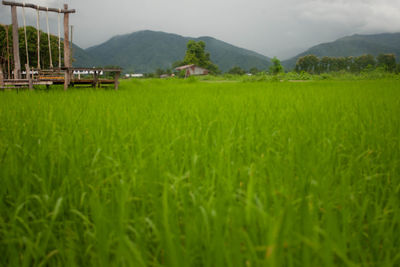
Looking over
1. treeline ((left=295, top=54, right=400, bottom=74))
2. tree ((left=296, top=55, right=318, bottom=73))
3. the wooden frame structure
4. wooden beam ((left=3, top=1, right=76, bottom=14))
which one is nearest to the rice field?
the wooden frame structure

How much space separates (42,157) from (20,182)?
0.57 feet

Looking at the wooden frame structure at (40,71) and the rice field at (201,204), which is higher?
the wooden frame structure at (40,71)

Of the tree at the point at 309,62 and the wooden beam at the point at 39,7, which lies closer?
the wooden beam at the point at 39,7

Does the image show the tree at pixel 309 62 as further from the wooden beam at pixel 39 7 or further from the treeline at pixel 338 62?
the wooden beam at pixel 39 7

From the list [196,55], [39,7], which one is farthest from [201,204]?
[196,55]

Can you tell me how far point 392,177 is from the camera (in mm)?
1242

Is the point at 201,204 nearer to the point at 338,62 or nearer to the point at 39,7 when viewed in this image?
the point at 39,7

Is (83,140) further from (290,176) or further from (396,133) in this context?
(396,133)

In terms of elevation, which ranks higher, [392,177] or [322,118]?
[322,118]

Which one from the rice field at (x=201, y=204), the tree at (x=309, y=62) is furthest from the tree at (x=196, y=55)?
the rice field at (x=201, y=204)

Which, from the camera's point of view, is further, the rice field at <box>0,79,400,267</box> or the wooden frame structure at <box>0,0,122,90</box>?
the wooden frame structure at <box>0,0,122,90</box>

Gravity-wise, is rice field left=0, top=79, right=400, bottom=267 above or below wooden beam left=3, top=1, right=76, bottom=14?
below

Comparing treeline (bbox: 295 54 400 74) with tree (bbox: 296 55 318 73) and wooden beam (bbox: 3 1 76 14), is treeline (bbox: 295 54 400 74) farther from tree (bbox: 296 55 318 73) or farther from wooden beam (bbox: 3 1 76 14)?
wooden beam (bbox: 3 1 76 14)

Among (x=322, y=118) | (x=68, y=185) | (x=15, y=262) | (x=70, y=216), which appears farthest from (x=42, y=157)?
(x=322, y=118)
